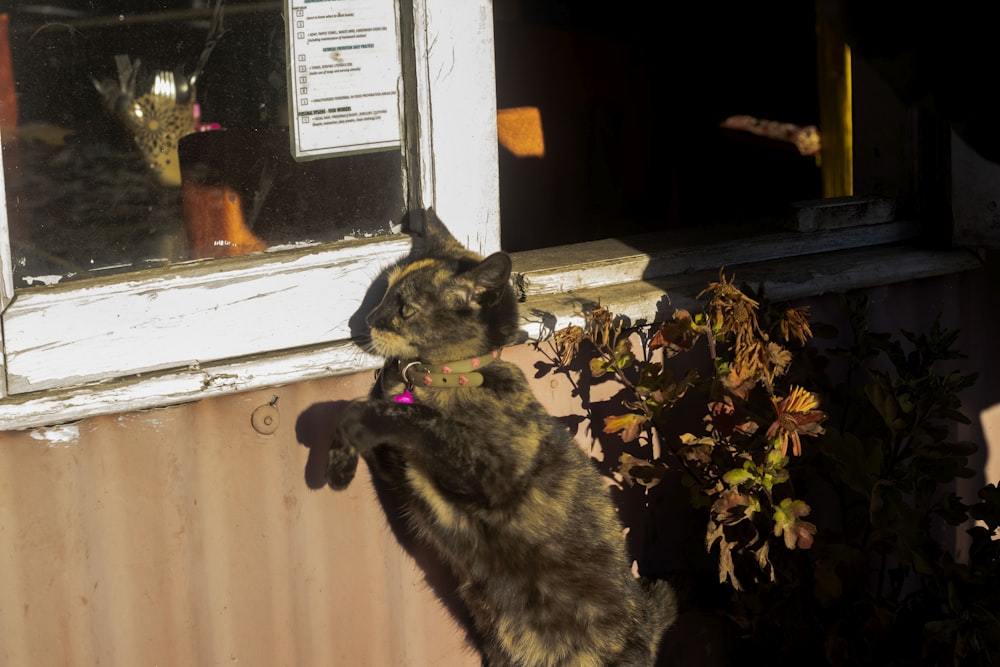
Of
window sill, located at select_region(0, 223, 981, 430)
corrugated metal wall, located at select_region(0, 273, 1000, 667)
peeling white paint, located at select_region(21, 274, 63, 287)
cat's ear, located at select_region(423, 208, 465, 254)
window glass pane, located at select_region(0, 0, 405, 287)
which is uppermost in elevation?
window glass pane, located at select_region(0, 0, 405, 287)

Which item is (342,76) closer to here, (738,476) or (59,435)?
(59,435)

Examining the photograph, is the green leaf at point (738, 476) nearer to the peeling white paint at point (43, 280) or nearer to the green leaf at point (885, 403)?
the green leaf at point (885, 403)

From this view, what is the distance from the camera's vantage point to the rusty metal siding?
2.33m

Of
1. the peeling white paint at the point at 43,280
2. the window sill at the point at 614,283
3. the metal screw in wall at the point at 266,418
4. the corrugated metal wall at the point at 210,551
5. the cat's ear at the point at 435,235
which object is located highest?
the cat's ear at the point at 435,235

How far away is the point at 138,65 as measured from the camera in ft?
7.71

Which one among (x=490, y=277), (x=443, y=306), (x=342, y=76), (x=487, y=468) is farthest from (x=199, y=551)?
(x=342, y=76)

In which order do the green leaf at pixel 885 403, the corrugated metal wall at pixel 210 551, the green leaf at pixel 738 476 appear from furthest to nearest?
1. the green leaf at pixel 885 403
2. the green leaf at pixel 738 476
3. the corrugated metal wall at pixel 210 551

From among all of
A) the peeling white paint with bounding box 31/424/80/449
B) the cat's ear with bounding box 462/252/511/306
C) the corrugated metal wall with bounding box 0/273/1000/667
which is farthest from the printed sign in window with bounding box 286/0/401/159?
the peeling white paint with bounding box 31/424/80/449

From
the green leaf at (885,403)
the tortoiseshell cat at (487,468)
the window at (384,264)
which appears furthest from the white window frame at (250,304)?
the green leaf at (885,403)

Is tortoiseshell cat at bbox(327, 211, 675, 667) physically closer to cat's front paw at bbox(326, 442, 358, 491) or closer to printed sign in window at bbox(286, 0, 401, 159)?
cat's front paw at bbox(326, 442, 358, 491)

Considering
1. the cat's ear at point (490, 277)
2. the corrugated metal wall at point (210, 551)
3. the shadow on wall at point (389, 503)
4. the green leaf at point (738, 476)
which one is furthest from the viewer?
the green leaf at point (738, 476)

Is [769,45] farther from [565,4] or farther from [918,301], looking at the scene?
[918,301]

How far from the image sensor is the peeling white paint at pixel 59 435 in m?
2.30

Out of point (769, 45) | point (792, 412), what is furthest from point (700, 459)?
point (769, 45)
